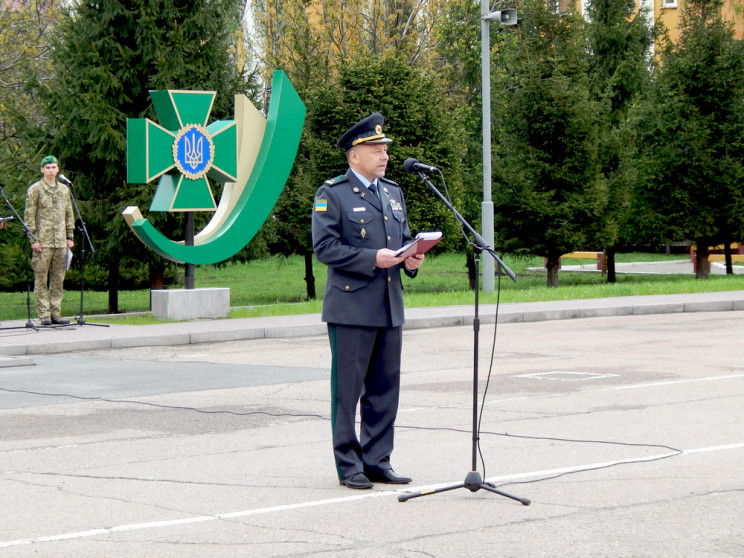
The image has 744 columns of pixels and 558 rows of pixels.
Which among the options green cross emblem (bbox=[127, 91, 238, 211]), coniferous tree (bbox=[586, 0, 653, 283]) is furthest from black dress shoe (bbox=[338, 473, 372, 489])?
coniferous tree (bbox=[586, 0, 653, 283])

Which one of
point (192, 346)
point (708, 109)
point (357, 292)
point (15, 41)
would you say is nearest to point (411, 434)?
point (357, 292)

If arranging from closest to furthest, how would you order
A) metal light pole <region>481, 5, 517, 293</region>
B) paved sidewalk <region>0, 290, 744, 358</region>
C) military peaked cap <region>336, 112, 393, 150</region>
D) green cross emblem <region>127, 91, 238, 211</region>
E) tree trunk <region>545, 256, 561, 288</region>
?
military peaked cap <region>336, 112, 393, 150</region> < paved sidewalk <region>0, 290, 744, 358</region> < green cross emblem <region>127, 91, 238, 211</region> < metal light pole <region>481, 5, 517, 293</region> < tree trunk <region>545, 256, 561, 288</region>

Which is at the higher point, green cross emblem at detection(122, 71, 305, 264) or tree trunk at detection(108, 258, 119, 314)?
green cross emblem at detection(122, 71, 305, 264)

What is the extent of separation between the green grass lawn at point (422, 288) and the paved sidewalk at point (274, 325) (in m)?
1.49

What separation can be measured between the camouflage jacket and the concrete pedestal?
2.18 meters

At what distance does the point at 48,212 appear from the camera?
17859 millimetres

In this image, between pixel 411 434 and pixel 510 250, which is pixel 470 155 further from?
pixel 411 434

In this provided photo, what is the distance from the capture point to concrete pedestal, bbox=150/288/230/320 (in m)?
19.5

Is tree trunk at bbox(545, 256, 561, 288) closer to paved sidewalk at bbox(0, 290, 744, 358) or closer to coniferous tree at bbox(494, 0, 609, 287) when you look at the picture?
coniferous tree at bbox(494, 0, 609, 287)

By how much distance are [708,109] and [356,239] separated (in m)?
29.6

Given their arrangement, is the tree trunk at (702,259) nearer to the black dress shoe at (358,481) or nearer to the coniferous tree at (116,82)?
the coniferous tree at (116,82)

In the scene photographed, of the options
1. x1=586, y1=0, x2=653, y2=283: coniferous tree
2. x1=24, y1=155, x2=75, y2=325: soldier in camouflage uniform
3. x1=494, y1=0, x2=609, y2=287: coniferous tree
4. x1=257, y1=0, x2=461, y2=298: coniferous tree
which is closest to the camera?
x1=24, y1=155, x2=75, y2=325: soldier in camouflage uniform

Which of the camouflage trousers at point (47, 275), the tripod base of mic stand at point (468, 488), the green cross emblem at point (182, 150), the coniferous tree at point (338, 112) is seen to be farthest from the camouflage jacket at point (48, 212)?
the tripod base of mic stand at point (468, 488)

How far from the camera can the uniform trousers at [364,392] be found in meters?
6.95
